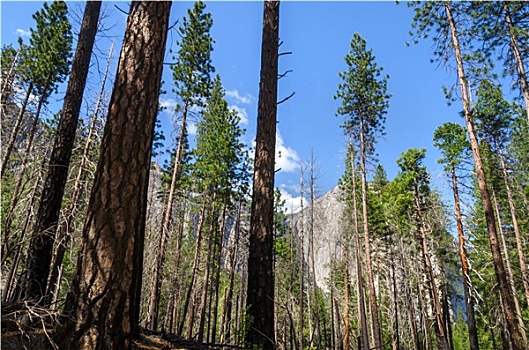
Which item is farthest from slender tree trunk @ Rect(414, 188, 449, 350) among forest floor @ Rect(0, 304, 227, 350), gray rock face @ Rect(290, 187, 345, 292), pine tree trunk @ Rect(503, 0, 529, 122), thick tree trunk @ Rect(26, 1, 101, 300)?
thick tree trunk @ Rect(26, 1, 101, 300)

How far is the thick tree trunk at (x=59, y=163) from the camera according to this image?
17.1ft

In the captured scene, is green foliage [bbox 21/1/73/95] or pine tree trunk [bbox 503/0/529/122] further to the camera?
green foliage [bbox 21/1/73/95]

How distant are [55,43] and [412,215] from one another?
2282 centimetres

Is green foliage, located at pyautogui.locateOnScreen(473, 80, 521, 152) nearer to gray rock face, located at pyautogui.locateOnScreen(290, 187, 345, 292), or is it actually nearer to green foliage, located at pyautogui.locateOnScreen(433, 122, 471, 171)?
green foliage, located at pyautogui.locateOnScreen(433, 122, 471, 171)

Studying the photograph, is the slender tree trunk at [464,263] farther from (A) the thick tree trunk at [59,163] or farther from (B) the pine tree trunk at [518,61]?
(A) the thick tree trunk at [59,163]

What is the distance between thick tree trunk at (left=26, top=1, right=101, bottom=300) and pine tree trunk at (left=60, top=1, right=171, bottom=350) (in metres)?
3.36

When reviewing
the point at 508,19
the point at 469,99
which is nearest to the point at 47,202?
the point at 469,99

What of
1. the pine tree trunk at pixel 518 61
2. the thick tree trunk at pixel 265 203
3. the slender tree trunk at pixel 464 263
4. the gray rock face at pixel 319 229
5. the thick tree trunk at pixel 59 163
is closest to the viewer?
the thick tree trunk at pixel 265 203

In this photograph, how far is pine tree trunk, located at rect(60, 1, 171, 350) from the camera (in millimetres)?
2068

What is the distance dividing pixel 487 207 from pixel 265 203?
26.5ft

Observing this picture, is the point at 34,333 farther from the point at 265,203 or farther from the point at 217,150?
the point at 217,150

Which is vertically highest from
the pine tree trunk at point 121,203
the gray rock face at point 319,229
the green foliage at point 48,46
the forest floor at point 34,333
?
the green foliage at point 48,46

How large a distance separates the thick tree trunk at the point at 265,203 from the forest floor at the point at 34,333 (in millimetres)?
1016

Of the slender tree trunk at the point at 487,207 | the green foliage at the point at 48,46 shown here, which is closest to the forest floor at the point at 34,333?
the slender tree trunk at the point at 487,207
